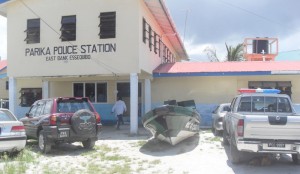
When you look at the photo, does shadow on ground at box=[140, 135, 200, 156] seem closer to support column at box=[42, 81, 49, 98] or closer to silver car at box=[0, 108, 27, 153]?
silver car at box=[0, 108, 27, 153]

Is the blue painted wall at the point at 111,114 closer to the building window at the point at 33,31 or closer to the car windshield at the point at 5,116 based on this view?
the building window at the point at 33,31

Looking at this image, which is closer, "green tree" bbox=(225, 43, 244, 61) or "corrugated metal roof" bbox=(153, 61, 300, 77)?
"corrugated metal roof" bbox=(153, 61, 300, 77)

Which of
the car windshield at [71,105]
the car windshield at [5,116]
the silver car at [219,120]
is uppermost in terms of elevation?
the car windshield at [71,105]

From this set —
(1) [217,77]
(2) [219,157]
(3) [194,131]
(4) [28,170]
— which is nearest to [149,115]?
(3) [194,131]

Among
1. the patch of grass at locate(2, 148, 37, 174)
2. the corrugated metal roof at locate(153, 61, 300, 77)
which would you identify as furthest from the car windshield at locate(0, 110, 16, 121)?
the corrugated metal roof at locate(153, 61, 300, 77)

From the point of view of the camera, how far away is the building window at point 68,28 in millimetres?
17297

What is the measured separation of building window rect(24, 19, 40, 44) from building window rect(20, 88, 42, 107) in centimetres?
578

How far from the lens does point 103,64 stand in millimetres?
A: 16891

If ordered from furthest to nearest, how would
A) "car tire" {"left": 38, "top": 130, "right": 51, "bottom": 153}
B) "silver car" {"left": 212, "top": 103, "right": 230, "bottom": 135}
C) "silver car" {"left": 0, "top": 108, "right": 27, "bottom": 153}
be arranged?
"silver car" {"left": 212, "top": 103, "right": 230, "bottom": 135} → "car tire" {"left": 38, "top": 130, "right": 51, "bottom": 153} → "silver car" {"left": 0, "top": 108, "right": 27, "bottom": 153}

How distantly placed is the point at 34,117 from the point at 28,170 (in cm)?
360

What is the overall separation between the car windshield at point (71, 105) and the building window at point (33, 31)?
684cm

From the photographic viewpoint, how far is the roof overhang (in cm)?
1807

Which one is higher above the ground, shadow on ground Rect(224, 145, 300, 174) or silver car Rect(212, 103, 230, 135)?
silver car Rect(212, 103, 230, 135)

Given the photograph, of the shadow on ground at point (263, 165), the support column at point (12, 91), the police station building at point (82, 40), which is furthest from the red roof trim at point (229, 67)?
the shadow on ground at point (263, 165)
